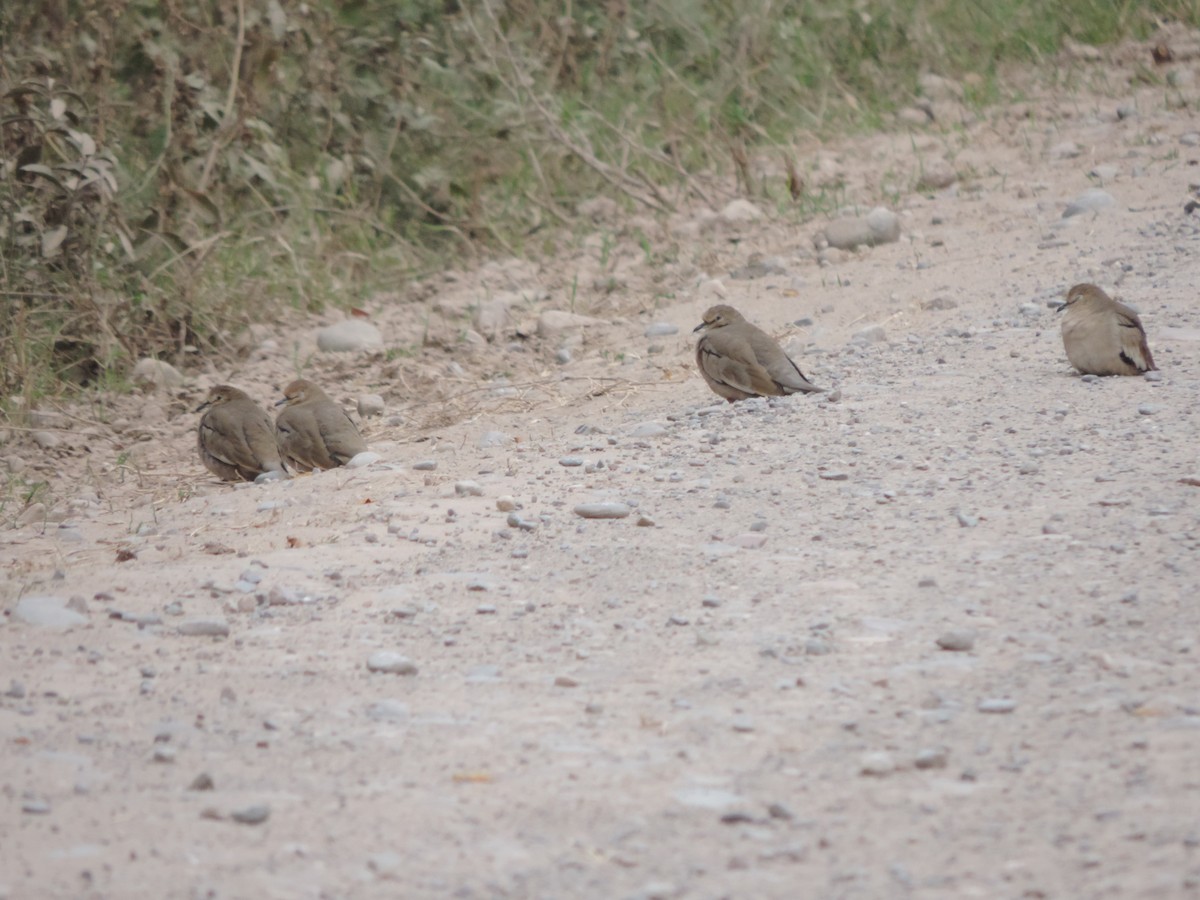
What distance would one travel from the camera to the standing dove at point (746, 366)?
269 inches

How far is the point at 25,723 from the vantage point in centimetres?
358

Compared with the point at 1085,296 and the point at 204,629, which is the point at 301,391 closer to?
the point at 204,629

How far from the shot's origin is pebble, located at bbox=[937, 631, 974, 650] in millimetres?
3939

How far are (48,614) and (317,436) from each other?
103 inches

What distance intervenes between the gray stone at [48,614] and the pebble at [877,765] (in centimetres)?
228

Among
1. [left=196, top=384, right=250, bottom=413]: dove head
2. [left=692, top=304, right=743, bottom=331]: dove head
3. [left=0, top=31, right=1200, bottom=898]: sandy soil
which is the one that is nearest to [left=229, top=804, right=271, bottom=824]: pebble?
[left=0, top=31, right=1200, bottom=898]: sandy soil

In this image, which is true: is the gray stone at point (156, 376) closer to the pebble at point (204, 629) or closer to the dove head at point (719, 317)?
the dove head at point (719, 317)

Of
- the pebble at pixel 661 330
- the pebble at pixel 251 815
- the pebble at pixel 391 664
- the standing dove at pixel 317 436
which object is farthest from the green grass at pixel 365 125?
the pebble at pixel 251 815

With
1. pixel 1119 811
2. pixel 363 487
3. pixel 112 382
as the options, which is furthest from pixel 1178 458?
pixel 112 382

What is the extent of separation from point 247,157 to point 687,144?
3.35 metres

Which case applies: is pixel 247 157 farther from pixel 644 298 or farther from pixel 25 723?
pixel 25 723

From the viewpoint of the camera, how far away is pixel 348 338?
8.59 m

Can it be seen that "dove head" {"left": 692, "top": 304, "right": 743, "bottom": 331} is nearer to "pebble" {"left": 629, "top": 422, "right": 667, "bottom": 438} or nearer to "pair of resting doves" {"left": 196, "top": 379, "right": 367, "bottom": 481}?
"pebble" {"left": 629, "top": 422, "right": 667, "bottom": 438}

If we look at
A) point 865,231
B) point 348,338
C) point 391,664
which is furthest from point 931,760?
point 865,231
